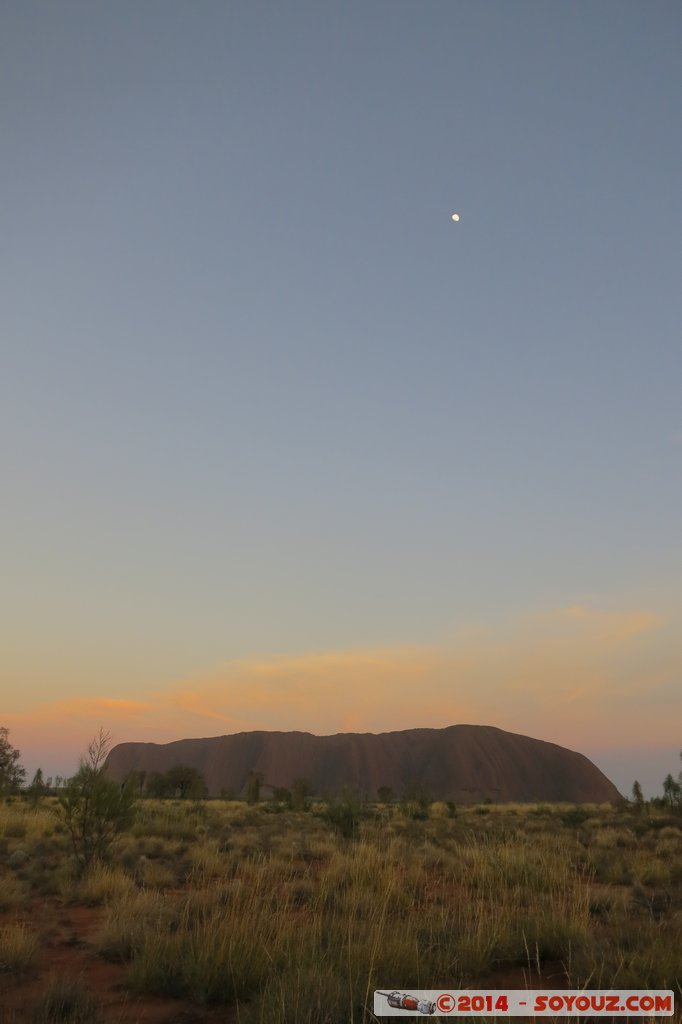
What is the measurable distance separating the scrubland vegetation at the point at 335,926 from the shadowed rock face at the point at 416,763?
10213cm

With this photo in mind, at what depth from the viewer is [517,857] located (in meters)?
10.2

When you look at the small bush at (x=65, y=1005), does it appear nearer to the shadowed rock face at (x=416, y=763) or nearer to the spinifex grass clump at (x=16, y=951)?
the spinifex grass clump at (x=16, y=951)

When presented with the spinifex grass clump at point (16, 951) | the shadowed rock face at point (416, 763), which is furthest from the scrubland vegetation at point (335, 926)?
the shadowed rock face at point (416, 763)

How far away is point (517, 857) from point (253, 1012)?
6.88 m

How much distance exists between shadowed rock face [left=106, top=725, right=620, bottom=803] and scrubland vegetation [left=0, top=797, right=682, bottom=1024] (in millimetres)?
102126

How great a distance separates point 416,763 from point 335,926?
123076 millimetres

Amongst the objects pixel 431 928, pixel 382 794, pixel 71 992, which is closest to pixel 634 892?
pixel 431 928

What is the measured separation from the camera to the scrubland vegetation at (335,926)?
5.05 metres

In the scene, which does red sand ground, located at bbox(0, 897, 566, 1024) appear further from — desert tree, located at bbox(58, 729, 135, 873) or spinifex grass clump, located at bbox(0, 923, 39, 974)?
desert tree, located at bbox(58, 729, 135, 873)

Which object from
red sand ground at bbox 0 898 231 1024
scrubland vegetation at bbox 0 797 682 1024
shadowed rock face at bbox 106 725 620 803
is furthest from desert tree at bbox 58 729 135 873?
shadowed rock face at bbox 106 725 620 803

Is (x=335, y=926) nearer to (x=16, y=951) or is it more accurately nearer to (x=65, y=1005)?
(x=65, y=1005)

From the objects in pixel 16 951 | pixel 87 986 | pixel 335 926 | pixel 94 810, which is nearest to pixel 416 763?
pixel 94 810

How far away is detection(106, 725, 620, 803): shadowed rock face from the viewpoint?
4493 inches

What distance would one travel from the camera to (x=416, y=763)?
397 ft
